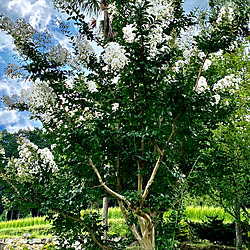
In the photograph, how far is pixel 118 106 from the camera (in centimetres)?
220

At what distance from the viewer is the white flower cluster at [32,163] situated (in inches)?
97.5

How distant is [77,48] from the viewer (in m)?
2.59

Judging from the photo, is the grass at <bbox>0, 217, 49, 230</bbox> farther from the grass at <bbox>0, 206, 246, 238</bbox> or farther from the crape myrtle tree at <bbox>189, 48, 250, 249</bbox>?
the crape myrtle tree at <bbox>189, 48, 250, 249</bbox>

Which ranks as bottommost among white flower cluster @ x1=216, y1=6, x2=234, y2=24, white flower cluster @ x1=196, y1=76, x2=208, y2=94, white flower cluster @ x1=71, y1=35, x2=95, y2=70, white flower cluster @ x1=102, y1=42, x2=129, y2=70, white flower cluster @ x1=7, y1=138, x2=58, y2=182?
white flower cluster @ x1=7, y1=138, x2=58, y2=182

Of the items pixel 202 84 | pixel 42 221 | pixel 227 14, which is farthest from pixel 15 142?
pixel 227 14

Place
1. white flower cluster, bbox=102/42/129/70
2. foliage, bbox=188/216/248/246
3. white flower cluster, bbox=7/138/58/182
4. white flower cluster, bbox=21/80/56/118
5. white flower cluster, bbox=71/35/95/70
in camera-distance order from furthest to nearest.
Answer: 1. foliage, bbox=188/216/248/246
2. white flower cluster, bbox=71/35/95/70
3. white flower cluster, bbox=7/138/58/182
4. white flower cluster, bbox=21/80/56/118
5. white flower cluster, bbox=102/42/129/70

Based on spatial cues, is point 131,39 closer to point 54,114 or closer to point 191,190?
point 54,114

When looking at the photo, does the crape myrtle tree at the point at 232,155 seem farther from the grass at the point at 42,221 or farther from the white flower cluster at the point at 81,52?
the grass at the point at 42,221

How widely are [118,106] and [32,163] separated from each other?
1003 mm

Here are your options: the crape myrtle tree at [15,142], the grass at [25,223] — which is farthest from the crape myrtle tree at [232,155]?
the grass at [25,223]

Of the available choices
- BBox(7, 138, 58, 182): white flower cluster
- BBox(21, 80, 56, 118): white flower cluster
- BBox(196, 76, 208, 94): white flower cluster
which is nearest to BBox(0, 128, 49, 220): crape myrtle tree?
BBox(7, 138, 58, 182): white flower cluster

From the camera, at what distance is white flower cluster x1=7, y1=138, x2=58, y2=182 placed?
8.13ft

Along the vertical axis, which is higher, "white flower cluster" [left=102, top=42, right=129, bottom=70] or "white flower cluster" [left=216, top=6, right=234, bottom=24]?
"white flower cluster" [left=216, top=6, right=234, bottom=24]

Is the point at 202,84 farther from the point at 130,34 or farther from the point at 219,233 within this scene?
the point at 219,233
